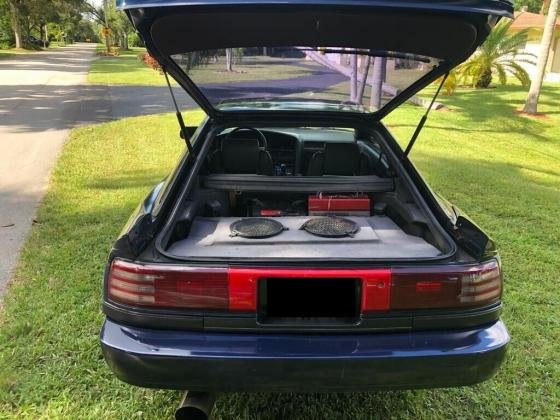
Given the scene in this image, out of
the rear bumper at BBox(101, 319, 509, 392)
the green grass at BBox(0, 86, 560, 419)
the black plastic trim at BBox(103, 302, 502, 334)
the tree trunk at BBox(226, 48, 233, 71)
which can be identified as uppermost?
the tree trunk at BBox(226, 48, 233, 71)

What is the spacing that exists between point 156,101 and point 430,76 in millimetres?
12812

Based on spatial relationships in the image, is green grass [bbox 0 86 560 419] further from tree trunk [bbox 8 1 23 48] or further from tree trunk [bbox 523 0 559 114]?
tree trunk [bbox 8 1 23 48]

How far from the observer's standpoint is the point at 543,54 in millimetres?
12578

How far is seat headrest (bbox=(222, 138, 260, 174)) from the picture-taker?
3068 millimetres

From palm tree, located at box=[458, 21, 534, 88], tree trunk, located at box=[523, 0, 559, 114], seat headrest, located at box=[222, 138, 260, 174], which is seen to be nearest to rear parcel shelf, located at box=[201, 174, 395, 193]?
seat headrest, located at box=[222, 138, 260, 174]

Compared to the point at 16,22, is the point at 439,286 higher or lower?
lower

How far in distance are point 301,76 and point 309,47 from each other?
61 centimetres

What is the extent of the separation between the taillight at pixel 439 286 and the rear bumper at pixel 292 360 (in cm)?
13

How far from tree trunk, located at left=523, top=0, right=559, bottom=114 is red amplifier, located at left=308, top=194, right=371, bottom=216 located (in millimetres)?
11482

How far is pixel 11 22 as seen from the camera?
42906mm

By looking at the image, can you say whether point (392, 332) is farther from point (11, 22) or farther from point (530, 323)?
point (11, 22)

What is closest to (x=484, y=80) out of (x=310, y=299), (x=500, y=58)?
(x=500, y=58)

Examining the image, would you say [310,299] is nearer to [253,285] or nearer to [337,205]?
[253,285]

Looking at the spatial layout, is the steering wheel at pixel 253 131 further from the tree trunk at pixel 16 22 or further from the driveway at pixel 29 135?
the tree trunk at pixel 16 22
